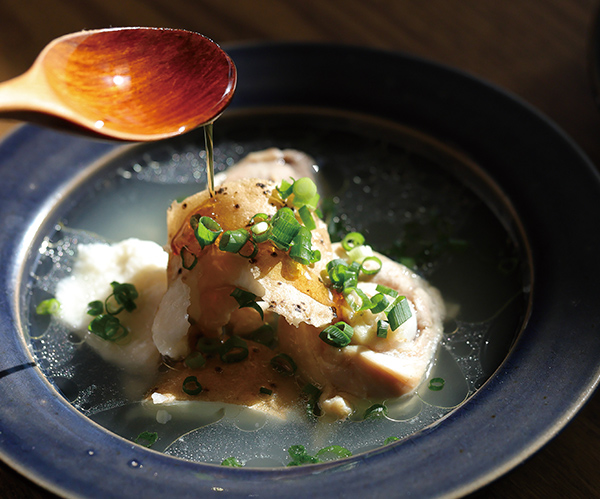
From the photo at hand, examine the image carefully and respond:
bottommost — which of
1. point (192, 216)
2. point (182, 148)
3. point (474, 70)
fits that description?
point (182, 148)

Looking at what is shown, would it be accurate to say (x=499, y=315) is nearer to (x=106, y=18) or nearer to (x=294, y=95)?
(x=294, y=95)

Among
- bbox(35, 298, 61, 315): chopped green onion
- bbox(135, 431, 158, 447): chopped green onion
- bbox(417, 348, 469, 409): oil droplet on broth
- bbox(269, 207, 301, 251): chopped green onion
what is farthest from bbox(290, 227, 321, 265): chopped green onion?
bbox(35, 298, 61, 315): chopped green onion

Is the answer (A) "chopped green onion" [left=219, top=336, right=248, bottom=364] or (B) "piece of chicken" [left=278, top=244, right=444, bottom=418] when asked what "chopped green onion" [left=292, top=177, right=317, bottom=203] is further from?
(A) "chopped green onion" [left=219, top=336, right=248, bottom=364]

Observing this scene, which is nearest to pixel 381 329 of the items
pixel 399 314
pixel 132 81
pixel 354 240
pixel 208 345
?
pixel 399 314

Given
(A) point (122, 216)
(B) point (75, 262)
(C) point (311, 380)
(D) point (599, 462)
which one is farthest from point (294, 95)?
(D) point (599, 462)

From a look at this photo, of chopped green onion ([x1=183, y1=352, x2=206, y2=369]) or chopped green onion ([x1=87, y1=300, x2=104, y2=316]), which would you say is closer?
chopped green onion ([x1=183, y1=352, x2=206, y2=369])

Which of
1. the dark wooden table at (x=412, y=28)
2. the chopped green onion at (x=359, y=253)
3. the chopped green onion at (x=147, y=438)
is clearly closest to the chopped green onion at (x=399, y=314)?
the chopped green onion at (x=359, y=253)

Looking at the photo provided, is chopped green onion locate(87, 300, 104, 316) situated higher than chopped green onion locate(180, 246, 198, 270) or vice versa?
chopped green onion locate(180, 246, 198, 270)
